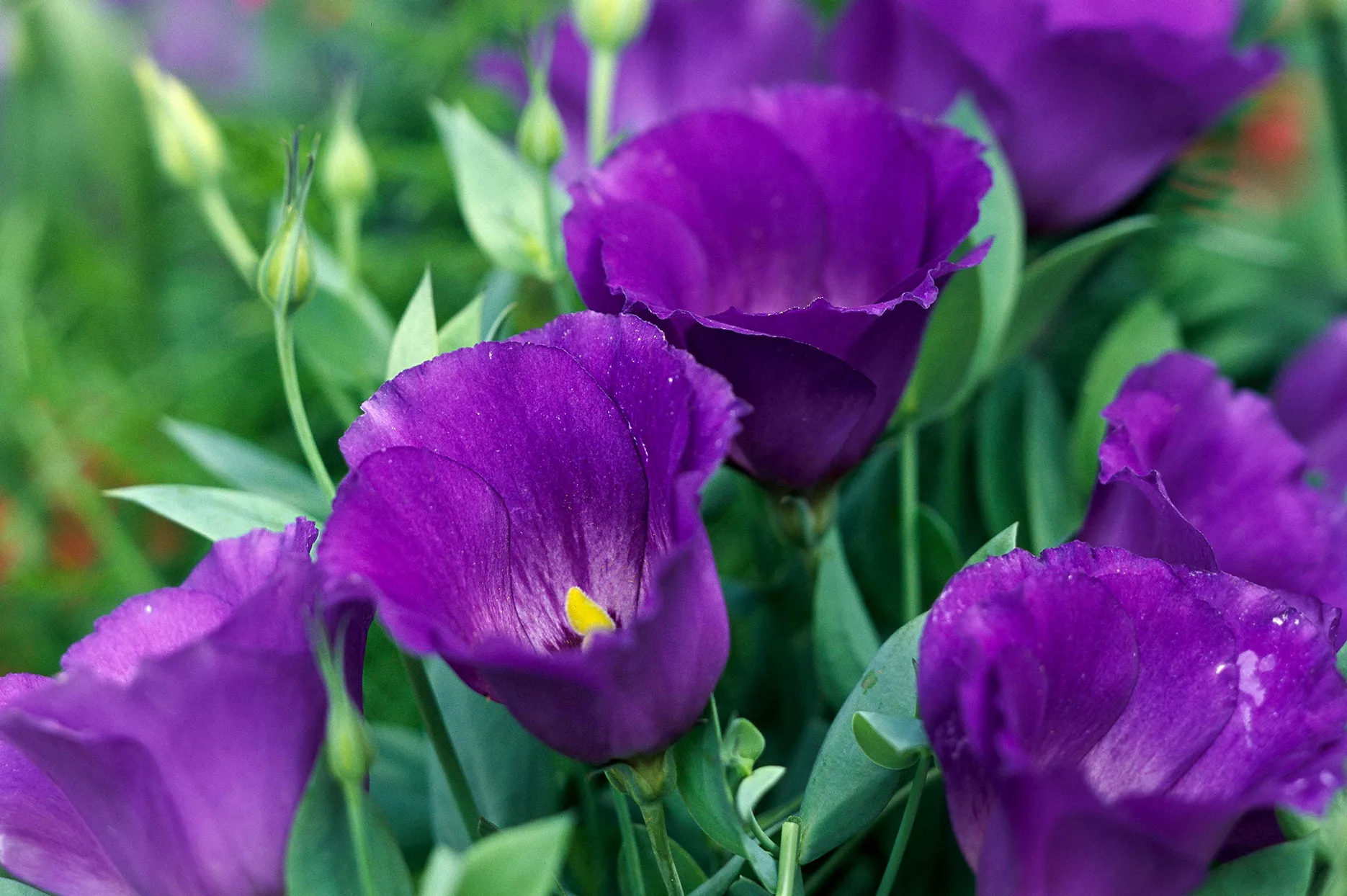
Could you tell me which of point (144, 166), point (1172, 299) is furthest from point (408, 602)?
point (144, 166)

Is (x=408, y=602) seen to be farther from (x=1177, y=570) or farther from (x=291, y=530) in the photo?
(x=1177, y=570)

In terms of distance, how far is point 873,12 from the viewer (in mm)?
489

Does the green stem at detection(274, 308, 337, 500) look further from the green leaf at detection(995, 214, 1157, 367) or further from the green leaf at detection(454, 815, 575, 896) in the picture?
the green leaf at detection(995, 214, 1157, 367)

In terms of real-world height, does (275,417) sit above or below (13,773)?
below

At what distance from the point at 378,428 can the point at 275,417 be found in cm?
58

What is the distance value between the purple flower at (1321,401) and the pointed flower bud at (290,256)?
0.36 metres

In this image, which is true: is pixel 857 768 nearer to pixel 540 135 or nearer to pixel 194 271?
pixel 540 135

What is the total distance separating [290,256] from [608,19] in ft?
0.55

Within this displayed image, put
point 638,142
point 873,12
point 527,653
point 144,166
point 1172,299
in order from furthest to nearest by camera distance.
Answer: point 144,166 → point 1172,299 → point 873,12 → point 638,142 → point 527,653

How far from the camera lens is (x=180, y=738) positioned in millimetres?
261

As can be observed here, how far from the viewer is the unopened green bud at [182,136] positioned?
454 mm

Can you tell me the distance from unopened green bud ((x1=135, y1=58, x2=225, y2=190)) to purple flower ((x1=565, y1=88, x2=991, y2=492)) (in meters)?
0.18

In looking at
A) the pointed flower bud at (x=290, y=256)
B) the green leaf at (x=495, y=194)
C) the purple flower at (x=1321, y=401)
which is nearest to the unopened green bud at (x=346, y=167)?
the green leaf at (x=495, y=194)

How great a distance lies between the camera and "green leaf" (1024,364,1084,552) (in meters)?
0.46
